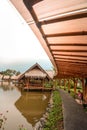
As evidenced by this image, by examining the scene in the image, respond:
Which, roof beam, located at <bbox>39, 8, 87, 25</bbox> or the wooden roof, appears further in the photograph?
the wooden roof

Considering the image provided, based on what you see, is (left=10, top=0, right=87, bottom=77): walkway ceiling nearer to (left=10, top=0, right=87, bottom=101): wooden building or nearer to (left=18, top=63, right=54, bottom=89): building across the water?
(left=10, top=0, right=87, bottom=101): wooden building

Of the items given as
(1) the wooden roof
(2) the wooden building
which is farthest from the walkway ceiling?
(1) the wooden roof

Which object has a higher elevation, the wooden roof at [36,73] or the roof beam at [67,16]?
the wooden roof at [36,73]

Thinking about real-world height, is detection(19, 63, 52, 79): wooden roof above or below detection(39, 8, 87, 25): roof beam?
above

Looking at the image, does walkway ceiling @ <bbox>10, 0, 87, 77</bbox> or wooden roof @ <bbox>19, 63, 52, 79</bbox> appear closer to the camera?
walkway ceiling @ <bbox>10, 0, 87, 77</bbox>

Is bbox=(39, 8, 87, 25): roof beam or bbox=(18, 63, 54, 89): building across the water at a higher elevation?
bbox=(18, 63, 54, 89): building across the water

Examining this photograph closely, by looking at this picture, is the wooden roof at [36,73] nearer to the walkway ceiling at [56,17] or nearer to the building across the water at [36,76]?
the building across the water at [36,76]

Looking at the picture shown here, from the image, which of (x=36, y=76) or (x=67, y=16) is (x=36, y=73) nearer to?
(x=36, y=76)

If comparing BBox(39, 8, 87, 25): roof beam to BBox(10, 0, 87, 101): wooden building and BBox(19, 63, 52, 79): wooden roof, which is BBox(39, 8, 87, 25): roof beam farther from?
BBox(19, 63, 52, 79): wooden roof

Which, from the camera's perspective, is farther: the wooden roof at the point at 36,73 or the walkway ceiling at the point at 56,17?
the wooden roof at the point at 36,73

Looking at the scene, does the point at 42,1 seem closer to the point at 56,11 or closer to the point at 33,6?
the point at 33,6

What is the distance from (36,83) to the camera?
3672cm

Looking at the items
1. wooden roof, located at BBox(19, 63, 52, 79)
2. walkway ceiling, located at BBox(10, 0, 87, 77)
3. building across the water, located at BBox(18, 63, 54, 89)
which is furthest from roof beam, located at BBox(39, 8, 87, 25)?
wooden roof, located at BBox(19, 63, 52, 79)

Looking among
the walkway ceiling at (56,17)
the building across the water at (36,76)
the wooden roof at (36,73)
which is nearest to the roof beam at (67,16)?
the walkway ceiling at (56,17)
